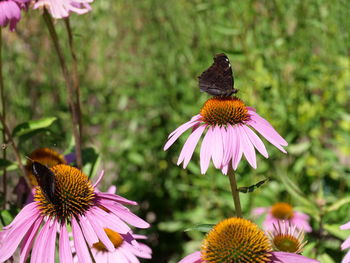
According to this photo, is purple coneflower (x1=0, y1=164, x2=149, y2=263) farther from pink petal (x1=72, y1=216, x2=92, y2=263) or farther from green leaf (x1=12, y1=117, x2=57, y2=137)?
green leaf (x1=12, y1=117, x2=57, y2=137)

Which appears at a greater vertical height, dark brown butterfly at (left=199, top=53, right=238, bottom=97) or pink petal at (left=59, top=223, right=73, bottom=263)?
dark brown butterfly at (left=199, top=53, right=238, bottom=97)

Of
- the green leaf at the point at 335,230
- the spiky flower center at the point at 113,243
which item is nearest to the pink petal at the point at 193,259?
the spiky flower center at the point at 113,243

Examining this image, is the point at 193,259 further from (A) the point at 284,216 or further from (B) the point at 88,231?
(A) the point at 284,216

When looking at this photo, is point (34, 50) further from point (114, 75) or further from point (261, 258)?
point (261, 258)

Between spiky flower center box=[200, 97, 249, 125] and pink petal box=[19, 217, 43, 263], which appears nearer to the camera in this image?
pink petal box=[19, 217, 43, 263]

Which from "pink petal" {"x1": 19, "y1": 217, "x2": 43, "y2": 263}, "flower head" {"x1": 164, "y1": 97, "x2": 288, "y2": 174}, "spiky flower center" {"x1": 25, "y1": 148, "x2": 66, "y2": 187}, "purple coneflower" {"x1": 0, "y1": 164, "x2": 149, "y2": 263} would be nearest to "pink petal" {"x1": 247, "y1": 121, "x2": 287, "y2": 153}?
"flower head" {"x1": 164, "y1": 97, "x2": 288, "y2": 174}

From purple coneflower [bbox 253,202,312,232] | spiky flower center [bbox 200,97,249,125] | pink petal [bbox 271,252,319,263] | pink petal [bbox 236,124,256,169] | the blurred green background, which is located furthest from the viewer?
the blurred green background

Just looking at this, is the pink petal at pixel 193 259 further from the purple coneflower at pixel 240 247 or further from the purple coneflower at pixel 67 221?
the purple coneflower at pixel 67 221
